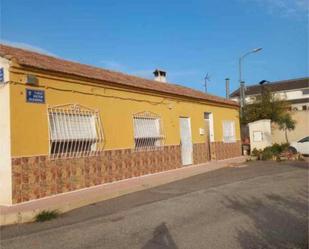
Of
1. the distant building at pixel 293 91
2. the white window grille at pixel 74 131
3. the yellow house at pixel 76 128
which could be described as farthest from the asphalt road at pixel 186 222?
the distant building at pixel 293 91

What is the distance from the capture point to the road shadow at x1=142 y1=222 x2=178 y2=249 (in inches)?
246

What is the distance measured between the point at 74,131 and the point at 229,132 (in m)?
12.8

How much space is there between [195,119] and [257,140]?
641 cm

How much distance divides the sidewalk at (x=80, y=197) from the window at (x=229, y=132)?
25.5 feet

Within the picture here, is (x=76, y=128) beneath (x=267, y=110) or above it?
beneath

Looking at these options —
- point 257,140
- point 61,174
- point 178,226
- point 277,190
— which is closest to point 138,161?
point 61,174

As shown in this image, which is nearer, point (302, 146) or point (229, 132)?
point (229, 132)

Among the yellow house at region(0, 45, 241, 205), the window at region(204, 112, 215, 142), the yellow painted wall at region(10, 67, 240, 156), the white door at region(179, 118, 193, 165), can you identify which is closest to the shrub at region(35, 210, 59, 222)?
the yellow house at region(0, 45, 241, 205)

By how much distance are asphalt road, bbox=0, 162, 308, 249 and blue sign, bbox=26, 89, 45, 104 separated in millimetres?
3059

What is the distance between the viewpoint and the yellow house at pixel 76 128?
403 inches

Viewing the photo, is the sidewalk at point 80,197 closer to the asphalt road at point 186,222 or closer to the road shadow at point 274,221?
the asphalt road at point 186,222

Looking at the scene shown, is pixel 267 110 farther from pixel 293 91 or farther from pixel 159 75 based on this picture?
pixel 293 91

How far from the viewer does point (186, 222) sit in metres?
7.89

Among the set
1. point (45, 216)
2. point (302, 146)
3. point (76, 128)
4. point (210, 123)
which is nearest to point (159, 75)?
point (210, 123)
